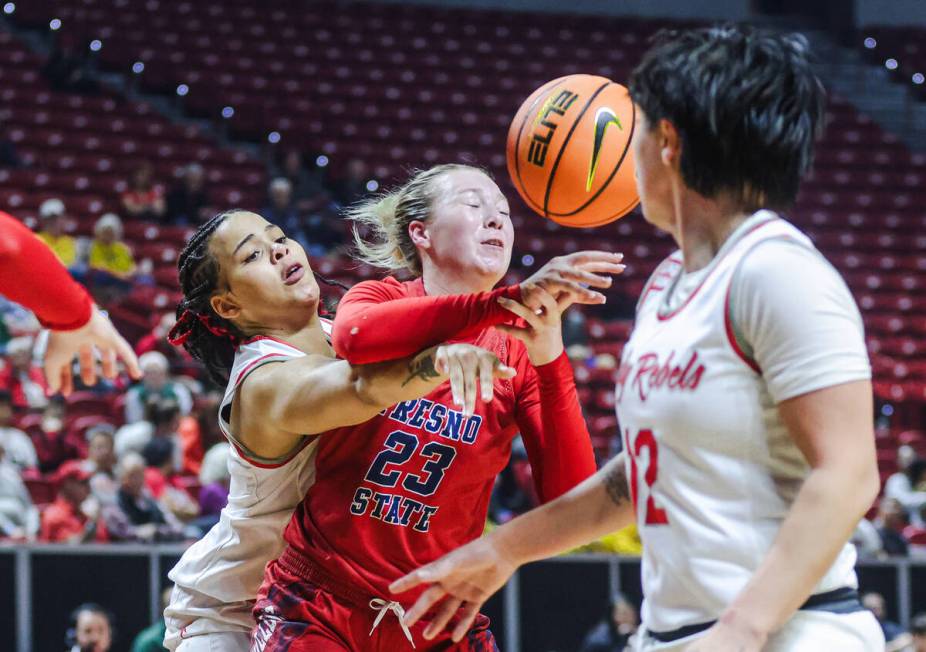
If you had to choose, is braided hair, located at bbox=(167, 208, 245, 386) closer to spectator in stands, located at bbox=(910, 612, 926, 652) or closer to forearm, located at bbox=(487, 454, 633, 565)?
forearm, located at bbox=(487, 454, 633, 565)

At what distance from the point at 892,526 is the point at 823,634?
7.57 meters

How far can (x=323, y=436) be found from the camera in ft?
10.1

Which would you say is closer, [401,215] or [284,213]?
[401,215]

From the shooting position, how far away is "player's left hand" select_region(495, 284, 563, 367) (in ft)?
8.30

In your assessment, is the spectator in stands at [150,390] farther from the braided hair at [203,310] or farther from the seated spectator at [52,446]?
the braided hair at [203,310]

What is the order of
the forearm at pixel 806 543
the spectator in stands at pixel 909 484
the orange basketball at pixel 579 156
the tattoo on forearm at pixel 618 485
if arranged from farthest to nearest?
the spectator in stands at pixel 909 484 → the orange basketball at pixel 579 156 → the tattoo on forearm at pixel 618 485 → the forearm at pixel 806 543

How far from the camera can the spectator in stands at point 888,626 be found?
7.42 meters

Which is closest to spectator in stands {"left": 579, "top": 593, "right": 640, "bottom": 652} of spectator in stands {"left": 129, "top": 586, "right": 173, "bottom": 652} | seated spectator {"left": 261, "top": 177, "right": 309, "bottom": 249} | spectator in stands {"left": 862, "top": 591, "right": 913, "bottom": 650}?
spectator in stands {"left": 862, "top": 591, "right": 913, "bottom": 650}

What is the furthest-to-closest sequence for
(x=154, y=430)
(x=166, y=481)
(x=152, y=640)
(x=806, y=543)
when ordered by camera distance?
(x=154, y=430) < (x=166, y=481) < (x=152, y=640) < (x=806, y=543)

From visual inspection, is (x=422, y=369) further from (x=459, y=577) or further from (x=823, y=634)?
(x=823, y=634)

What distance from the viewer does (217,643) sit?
324 centimetres

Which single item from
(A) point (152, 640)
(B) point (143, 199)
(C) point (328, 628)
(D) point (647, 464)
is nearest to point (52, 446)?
(A) point (152, 640)

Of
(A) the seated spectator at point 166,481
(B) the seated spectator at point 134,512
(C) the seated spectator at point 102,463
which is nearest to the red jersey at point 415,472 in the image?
(B) the seated spectator at point 134,512

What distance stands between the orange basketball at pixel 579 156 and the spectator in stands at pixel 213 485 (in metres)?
4.35
